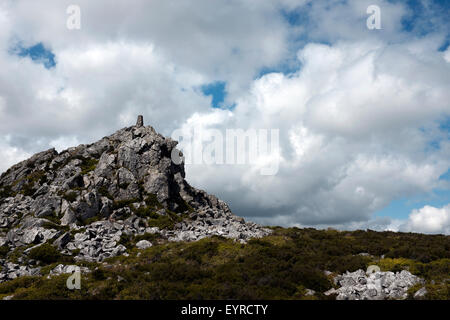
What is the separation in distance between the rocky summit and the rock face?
52.0 ft

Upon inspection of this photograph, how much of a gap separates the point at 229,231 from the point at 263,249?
10906mm

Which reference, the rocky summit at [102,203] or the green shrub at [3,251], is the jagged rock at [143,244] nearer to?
the rocky summit at [102,203]

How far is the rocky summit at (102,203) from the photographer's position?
126 feet

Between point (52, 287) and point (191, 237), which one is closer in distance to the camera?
point (52, 287)

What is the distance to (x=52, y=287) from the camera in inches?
1030

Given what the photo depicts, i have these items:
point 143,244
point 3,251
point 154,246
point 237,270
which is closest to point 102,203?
point 143,244

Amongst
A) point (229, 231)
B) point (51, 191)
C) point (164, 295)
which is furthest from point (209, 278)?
point (51, 191)

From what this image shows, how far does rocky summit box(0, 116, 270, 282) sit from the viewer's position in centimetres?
3853

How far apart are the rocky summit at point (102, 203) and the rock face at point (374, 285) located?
15859 mm

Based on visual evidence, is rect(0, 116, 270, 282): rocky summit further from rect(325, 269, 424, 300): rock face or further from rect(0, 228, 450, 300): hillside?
rect(325, 269, 424, 300): rock face

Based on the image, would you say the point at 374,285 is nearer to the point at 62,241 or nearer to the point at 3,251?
the point at 62,241

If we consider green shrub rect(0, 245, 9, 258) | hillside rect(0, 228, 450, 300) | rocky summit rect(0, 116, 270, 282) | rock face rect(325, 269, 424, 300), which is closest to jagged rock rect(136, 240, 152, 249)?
rocky summit rect(0, 116, 270, 282)
